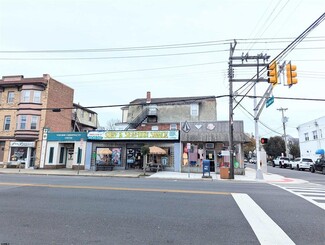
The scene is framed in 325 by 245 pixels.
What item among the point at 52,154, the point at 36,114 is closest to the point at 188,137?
the point at 52,154

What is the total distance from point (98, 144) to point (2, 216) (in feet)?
69.0

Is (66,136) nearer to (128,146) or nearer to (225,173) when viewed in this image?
(128,146)

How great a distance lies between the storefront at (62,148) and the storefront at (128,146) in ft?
Answer: 3.98

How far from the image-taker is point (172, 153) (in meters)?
25.7

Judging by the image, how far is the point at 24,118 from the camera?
2833 cm

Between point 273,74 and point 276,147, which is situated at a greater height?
point 273,74

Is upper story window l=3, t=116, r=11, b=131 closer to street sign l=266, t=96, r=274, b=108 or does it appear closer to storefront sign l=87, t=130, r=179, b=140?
storefront sign l=87, t=130, r=179, b=140

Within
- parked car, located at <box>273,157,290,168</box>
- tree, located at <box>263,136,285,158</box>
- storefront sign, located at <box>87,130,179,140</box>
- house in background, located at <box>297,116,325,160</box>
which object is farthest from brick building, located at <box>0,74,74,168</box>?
tree, located at <box>263,136,285,158</box>

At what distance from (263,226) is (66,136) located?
1022 inches

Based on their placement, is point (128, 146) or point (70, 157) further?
point (70, 157)

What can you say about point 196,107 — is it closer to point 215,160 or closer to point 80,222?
point 215,160

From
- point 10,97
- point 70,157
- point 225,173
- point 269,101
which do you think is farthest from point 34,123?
point 269,101

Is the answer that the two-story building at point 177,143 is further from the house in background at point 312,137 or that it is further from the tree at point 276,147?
the tree at point 276,147

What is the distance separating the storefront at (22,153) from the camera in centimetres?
2783
